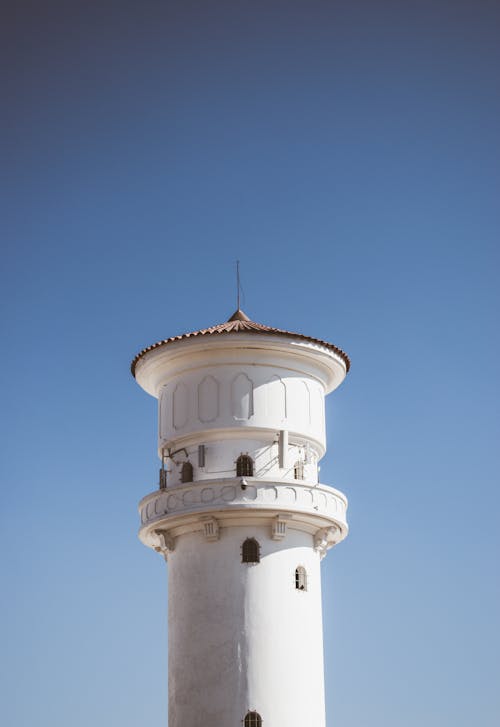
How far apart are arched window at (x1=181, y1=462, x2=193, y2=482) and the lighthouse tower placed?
0.04m

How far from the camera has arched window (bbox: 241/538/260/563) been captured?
32750 mm

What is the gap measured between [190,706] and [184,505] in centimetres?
547

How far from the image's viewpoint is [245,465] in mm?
33688

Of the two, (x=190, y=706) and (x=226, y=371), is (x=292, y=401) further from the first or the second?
(x=190, y=706)

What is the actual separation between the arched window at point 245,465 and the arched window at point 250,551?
6.28 ft

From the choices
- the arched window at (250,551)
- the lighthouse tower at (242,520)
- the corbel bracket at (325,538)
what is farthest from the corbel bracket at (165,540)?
the corbel bracket at (325,538)

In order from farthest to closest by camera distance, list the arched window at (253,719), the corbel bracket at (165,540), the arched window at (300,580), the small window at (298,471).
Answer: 1. the small window at (298,471)
2. the corbel bracket at (165,540)
3. the arched window at (300,580)
4. the arched window at (253,719)

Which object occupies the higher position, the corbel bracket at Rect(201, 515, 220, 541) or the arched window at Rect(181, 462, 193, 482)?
the arched window at Rect(181, 462, 193, 482)

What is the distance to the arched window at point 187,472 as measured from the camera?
34156 mm

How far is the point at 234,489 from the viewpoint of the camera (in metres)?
32.7

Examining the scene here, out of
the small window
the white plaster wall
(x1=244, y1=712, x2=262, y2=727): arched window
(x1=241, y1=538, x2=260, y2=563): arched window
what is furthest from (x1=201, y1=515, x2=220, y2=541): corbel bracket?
(x1=244, y1=712, x2=262, y2=727): arched window

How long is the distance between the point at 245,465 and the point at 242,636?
15.8ft

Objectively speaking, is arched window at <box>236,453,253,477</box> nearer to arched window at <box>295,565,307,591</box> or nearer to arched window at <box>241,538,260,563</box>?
arched window at <box>241,538,260,563</box>

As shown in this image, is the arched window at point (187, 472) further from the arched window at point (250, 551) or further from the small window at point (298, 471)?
the small window at point (298, 471)
